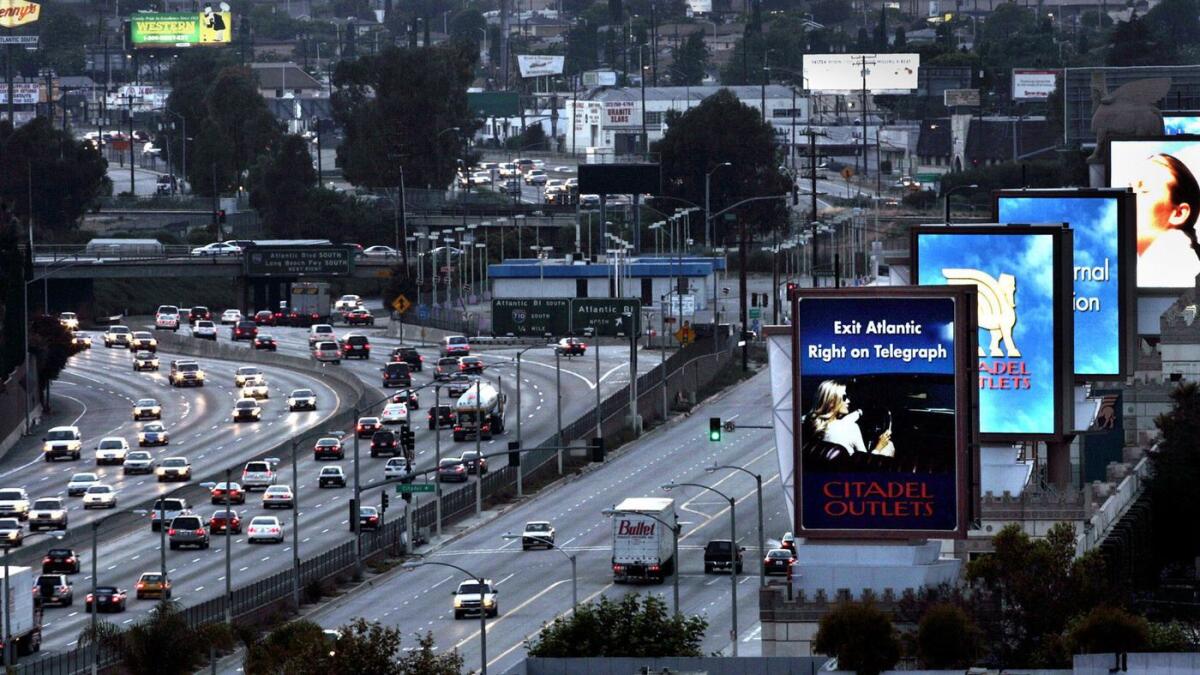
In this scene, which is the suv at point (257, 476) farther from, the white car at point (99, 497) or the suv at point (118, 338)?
the suv at point (118, 338)

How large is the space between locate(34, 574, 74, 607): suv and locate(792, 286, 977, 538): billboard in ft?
125

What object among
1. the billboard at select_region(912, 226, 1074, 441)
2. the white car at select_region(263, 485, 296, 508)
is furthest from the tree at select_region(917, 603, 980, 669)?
the white car at select_region(263, 485, 296, 508)

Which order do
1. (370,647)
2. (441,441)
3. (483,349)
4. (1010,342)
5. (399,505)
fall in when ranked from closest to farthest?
(370,647)
(1010,342)
(399,505)
(441,441)
(483,349)

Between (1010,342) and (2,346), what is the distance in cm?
7916

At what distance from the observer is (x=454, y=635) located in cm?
8769

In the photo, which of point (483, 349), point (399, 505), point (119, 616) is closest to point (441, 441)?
point (399, 505)

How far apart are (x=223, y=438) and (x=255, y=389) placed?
15013mm

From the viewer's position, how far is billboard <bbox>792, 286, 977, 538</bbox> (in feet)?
210

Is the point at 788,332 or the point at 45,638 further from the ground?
the point at 788,332

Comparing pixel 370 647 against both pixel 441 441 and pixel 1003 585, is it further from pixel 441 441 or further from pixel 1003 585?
pixel 441 441

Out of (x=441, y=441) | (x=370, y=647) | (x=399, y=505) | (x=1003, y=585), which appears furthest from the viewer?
(x=441, y=441)

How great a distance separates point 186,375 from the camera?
537 ft

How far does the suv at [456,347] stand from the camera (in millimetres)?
161250

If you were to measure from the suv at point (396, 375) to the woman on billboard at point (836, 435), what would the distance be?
89146 mm
